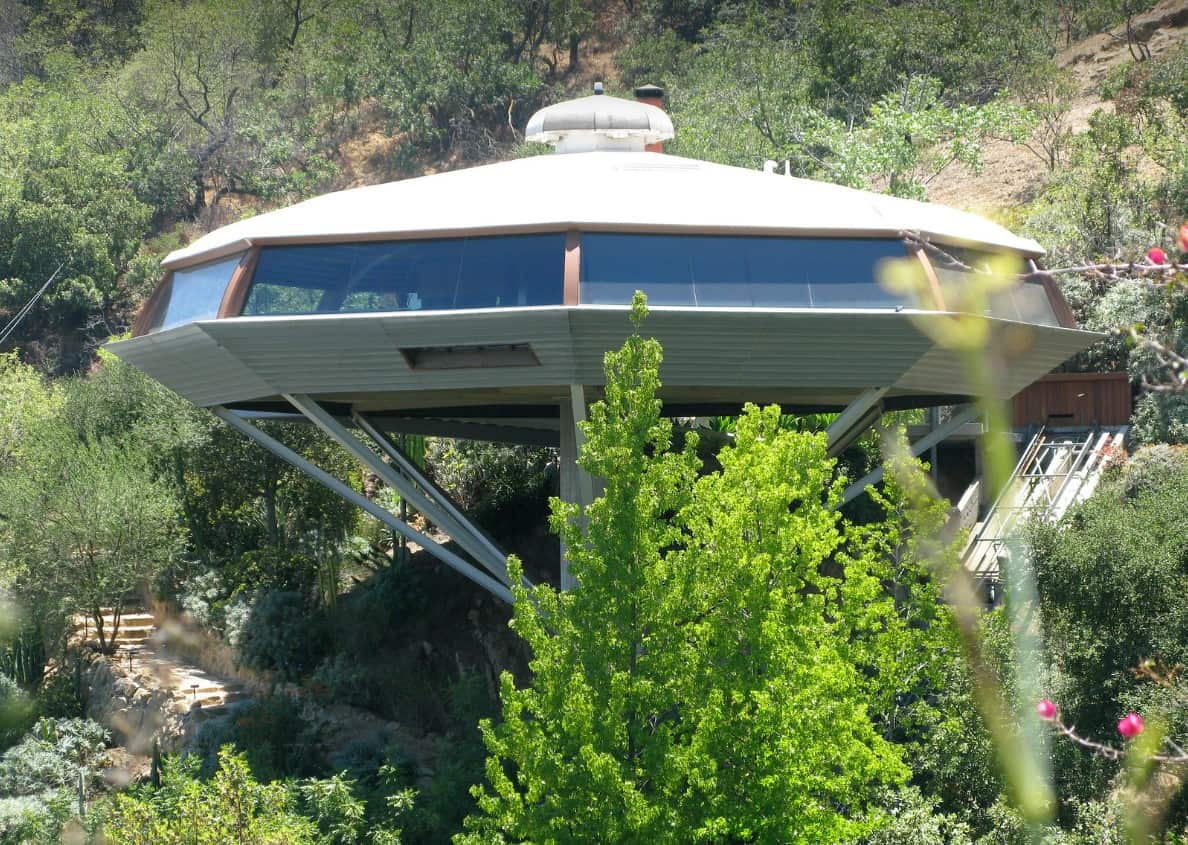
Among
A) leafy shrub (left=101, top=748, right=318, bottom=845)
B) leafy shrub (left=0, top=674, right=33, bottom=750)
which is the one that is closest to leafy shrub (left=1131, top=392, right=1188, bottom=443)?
leafy shrub (left=101, top=748, right=318, bottom=845)

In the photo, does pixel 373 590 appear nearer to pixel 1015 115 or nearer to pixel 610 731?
pixel 610 731

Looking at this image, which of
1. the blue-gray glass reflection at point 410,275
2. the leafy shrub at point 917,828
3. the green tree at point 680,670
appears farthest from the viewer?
the blue-gray glass reflection at point 410,275

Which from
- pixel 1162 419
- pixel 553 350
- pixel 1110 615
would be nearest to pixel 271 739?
pixel 553 350

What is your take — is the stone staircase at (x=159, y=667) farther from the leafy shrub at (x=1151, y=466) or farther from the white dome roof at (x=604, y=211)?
the leafy shrub at (x=1151, y=466)

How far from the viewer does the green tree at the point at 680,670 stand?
15445 mm

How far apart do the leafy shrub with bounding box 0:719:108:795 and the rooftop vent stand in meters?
14.4

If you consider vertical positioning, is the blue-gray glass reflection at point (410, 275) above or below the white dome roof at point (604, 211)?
below

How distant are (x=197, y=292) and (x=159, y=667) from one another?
12.3m

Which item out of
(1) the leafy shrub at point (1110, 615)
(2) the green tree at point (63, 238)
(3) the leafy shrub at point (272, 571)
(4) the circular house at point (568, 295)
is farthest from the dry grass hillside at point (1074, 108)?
(2) the green tree at point (63, 238)

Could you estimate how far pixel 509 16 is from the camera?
7412 cm

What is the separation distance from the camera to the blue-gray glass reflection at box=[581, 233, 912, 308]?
19.8 metres

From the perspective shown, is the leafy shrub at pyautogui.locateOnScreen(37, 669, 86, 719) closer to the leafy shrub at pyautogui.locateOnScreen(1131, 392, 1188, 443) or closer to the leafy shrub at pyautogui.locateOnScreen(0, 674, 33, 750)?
the leafy shrub at pyautogui.locateOnScreen(0, 674, 33, 750)

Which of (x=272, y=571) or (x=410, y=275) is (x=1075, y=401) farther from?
(x=410, y=275)

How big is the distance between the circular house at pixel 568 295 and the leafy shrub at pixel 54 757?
8.56 metres
